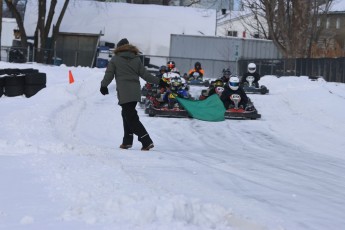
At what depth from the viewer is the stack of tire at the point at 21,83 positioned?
21.1 m

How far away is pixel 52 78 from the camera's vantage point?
90.4 feet

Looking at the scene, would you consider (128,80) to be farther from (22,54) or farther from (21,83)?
(22,54)

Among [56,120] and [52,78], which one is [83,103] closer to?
[56,120]

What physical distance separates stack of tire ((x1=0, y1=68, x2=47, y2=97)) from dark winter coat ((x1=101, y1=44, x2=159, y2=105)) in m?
11.0

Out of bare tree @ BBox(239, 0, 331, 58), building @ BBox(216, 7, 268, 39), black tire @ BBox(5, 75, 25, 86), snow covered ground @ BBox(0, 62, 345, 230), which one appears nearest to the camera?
snow covered ground @ BBox(0, 62, 345, 230)

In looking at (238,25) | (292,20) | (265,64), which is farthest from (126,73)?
(238,25)

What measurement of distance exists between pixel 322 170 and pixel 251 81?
48.4ft

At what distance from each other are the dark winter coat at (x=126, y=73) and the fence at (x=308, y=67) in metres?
16.4

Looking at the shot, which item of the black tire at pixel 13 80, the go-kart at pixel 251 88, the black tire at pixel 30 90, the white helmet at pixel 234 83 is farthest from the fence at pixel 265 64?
the black tire at pixel 13 80

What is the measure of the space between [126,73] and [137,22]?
133 ft

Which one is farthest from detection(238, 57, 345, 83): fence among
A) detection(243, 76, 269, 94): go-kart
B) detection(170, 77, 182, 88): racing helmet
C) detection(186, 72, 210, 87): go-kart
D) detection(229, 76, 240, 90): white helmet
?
detection(170, 77, 182, 88): racing helmet

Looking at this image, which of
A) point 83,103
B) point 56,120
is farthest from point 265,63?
point 56,120

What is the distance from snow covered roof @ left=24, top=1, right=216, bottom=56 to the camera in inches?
1960

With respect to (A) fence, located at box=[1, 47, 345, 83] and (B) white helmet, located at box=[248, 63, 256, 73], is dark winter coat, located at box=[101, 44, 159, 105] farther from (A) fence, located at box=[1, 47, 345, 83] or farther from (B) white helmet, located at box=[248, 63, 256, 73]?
(A) fence, located at box=[1, 47, 345, 83]
